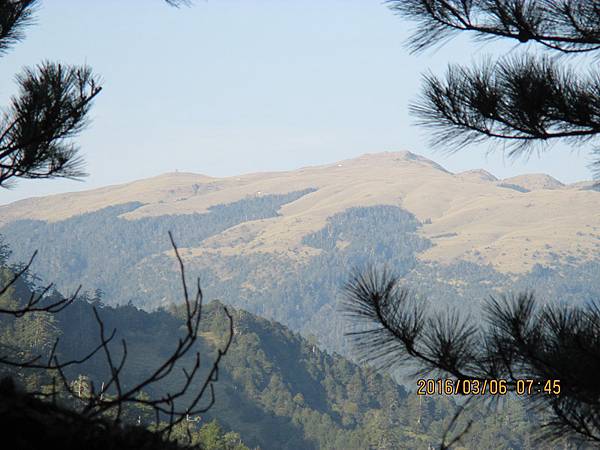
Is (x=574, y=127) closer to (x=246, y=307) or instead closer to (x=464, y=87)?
(x=464, y=87)

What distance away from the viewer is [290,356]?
101688mm

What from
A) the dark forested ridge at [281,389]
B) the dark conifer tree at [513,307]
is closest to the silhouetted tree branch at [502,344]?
the dark conifer tree at [513,307]

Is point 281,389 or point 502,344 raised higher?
point 502,344

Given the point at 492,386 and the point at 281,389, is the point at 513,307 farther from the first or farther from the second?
the point at 281,389

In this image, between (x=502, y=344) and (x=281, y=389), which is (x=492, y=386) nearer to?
(x=502, y=344)

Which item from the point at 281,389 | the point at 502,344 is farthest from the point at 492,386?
the point at 281,389

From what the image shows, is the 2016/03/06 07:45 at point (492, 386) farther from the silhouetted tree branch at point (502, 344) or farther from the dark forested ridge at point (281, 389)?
the dark forested ridge at point (281, 389)

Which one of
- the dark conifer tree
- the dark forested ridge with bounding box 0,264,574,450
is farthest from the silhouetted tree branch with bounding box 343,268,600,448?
the dark forested ridge with bounding box 0,264,574,450

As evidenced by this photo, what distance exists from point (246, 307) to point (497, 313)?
629 feet

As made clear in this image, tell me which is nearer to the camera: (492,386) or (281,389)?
(492,386)

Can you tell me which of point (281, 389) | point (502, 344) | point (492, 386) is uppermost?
point (502, 344)

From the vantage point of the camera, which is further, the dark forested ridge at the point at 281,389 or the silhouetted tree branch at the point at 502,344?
the dark forested ridge at the point at 281,389

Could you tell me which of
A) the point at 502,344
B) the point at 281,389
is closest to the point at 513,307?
the point at 502,344

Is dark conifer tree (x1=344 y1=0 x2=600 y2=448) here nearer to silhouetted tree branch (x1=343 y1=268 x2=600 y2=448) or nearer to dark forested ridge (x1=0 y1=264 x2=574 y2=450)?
silhouetted tree branch (x1=343 y1=268 x2=600 y2=448)
